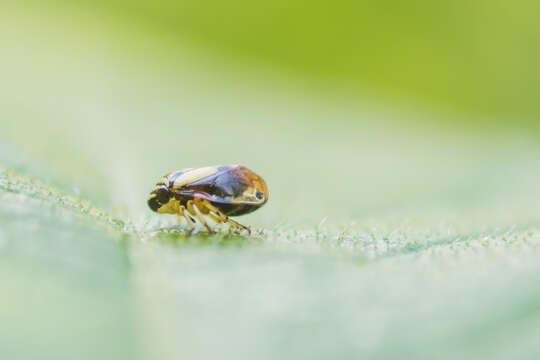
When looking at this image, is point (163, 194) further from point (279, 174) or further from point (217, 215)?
point (279, 174)

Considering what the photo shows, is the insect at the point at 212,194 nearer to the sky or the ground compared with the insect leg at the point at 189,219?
nearer to the sky

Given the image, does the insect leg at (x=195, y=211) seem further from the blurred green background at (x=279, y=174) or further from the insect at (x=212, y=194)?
the blurred green background at (x=279, y=174)

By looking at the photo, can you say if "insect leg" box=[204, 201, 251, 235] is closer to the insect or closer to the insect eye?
the insect

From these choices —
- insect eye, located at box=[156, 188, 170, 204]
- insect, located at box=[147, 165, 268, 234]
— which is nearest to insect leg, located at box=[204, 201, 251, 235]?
insect, located at box=[147, 165, 268, 234]

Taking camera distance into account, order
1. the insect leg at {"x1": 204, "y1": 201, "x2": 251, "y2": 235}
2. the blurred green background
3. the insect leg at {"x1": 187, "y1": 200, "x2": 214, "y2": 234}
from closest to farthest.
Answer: the blurred green background < the insect leg at {"x1": 187, "y1": 200, "x2": 214, "y2": 234} < the insect leg at {"x1": 204, "y1": 201, "x2": 251, "y2": 235}

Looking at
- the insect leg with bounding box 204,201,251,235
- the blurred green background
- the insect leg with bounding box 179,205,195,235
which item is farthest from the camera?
the insect leg with bounding box 204,201,251,235

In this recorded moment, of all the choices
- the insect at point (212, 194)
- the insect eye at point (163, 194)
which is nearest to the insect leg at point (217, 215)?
the insect at point (212, 194)

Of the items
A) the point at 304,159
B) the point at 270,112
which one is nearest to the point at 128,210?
the point at 304,159
